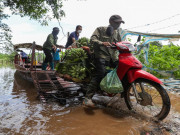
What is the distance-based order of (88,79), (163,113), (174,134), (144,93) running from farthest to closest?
(88,79) → (144,93) → (163,113) → (174,134)

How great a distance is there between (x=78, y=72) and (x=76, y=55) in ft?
1.25

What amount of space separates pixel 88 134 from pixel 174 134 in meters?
1.22

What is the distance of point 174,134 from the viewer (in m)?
1.83

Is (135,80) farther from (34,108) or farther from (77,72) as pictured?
(34,108)

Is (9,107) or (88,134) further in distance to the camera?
(9,107)

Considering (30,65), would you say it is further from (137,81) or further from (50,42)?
(137,81)

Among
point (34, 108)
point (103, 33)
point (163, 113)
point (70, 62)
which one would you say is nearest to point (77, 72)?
point (70, 62)

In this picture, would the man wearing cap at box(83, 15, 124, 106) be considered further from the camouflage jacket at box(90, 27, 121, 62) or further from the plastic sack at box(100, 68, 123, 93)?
the plastic sack at box(100, 68, 123, 93)

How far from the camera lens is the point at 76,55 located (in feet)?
9.41

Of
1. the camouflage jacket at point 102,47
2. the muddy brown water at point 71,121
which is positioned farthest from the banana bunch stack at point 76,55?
the muddy brown water at point 71,121

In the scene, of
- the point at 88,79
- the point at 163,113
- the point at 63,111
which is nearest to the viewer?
the point at 163,113

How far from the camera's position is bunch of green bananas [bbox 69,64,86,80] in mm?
2844

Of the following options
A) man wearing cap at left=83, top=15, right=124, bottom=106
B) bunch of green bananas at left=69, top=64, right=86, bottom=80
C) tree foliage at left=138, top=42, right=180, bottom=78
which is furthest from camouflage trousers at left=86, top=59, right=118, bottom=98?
tree foliage at left=138, top=42, right=180, bottom=78

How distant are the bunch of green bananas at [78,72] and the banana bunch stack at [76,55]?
18 centimetres
